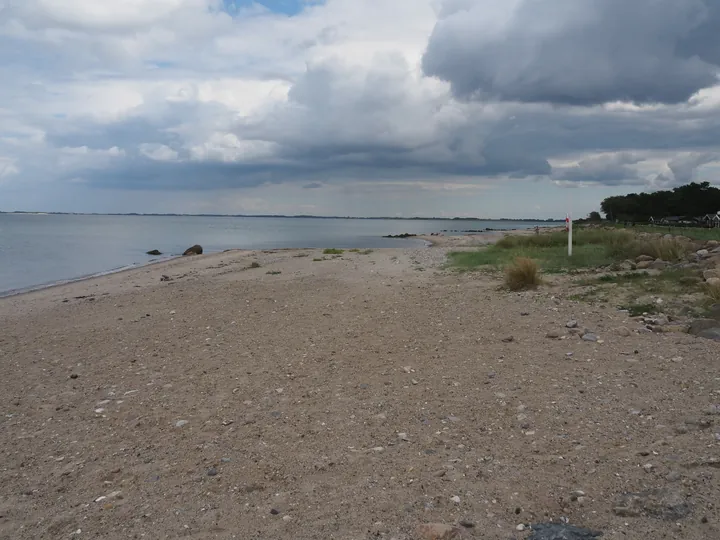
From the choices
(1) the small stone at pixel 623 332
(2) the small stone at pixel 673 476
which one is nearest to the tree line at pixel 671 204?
(1) the small stone at pixel 623 332

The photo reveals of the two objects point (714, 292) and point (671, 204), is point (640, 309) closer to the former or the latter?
point (714, 292)

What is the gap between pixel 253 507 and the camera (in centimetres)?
414

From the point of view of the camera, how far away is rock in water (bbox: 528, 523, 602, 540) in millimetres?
3410

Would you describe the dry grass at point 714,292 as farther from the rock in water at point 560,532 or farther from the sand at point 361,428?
the rock in water at point 560,532

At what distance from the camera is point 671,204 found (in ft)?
209

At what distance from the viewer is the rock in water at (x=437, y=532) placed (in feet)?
11.6

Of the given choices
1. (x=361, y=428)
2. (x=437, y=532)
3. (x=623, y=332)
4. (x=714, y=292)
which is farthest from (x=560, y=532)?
(x=714, y=292)

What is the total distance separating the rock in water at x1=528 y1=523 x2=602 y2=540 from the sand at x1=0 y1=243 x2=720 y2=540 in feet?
0.28

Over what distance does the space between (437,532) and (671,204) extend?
6926cm

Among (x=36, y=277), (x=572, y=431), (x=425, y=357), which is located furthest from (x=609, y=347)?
(x=36, y=277)

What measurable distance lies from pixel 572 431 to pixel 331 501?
7.39 feet

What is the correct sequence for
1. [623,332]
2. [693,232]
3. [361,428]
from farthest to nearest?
[693,232]
[623,332]
[361,428]

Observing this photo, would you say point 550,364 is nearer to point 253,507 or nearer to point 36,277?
point 253,507

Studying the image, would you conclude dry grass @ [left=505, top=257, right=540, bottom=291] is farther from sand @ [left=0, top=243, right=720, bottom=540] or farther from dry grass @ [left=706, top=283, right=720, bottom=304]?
dry grass @ [left=706, top=283, right=720, bottom=304]
